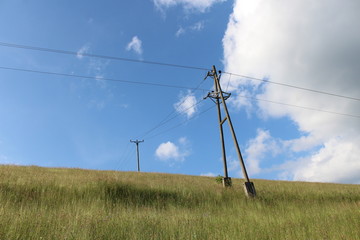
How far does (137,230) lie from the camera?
5660 mm

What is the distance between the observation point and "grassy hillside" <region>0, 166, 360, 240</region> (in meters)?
5.32

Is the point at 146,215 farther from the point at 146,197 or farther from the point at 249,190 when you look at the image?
the point at 249,190

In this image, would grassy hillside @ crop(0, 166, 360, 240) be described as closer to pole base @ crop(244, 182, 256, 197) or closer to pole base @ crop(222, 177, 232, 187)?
pole base @ crop(244, 182, 256, 197)

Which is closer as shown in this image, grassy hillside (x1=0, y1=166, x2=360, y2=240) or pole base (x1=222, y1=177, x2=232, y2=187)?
grassy hillside (x1=0, y1=166, x2=360, y2=240)

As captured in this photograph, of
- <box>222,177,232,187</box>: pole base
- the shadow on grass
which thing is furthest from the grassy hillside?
<box>222,177,232,187</box>: pole base

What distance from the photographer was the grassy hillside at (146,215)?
209 inches

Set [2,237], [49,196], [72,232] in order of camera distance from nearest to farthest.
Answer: [2,237] → [72,232] → [49,196]

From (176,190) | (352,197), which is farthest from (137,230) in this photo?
(352,197)

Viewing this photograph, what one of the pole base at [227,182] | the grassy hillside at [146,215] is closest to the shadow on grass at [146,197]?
the grassy hillside at [146,215]

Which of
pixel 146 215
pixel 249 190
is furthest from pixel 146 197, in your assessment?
pixel 249 190

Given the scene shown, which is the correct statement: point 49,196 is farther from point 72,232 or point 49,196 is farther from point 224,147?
point 224,147

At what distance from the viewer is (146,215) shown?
769 cm

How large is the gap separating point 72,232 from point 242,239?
327 centimetres

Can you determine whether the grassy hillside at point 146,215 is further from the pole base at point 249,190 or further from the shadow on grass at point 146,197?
the pole base at point 249,190
